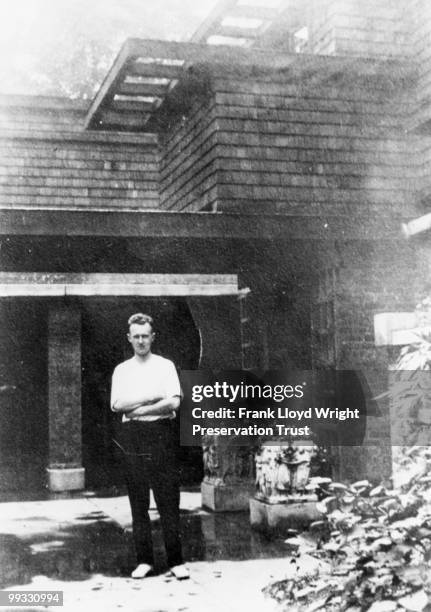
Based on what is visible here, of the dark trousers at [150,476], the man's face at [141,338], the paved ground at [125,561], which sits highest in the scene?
the man's face at [141,338]

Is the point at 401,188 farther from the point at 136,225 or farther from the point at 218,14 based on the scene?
the point at 136,225

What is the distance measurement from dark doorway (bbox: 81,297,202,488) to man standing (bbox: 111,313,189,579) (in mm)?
5594

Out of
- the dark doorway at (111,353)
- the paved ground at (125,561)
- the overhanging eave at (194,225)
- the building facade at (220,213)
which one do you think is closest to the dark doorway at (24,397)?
the building facade at (220,213)

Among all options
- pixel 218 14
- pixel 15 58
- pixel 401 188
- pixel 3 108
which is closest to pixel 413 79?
pixel 401 188

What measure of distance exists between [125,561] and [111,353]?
5.52 m

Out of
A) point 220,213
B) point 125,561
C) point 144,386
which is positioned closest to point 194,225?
point 220,213

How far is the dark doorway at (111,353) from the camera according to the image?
1025 cm

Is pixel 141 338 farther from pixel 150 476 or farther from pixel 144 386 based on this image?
pixel 150 476

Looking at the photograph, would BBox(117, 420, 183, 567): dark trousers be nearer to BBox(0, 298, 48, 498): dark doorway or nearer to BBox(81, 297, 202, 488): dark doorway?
BBox(81, 297, 202, 488): dark doorway

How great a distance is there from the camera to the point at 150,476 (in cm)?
457

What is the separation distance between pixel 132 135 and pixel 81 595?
771 cm

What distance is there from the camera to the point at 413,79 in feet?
26.4

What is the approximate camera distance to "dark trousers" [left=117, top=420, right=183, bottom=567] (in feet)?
14.7

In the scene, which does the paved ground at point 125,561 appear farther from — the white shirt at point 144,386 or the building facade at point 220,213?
the building facade at point 220,213
